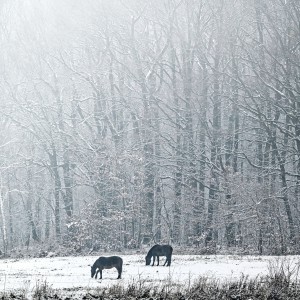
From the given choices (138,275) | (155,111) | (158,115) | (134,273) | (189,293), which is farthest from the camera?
(158,115)

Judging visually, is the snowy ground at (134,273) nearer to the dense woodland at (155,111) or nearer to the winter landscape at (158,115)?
the winter landscape at (158,115)

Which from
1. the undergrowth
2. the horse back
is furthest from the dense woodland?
the undergrowth

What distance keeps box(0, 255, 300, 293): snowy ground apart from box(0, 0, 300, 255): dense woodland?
8.72 meters

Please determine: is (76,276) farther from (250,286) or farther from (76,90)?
(76,90)

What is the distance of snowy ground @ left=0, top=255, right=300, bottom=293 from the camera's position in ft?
50.7

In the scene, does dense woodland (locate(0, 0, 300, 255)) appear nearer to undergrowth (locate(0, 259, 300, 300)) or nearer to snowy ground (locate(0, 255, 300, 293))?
snowy ground (locate(0, 255, 300, 293))

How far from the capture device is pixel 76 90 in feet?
128

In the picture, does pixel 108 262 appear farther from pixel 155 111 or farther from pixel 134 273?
pixel 155 111

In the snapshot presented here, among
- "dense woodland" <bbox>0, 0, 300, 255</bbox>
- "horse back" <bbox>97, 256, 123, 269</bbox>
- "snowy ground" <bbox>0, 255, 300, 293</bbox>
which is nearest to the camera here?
"snowy ground" <bbox>0, 255, 300, 293</bbox>

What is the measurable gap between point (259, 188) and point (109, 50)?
489 inches

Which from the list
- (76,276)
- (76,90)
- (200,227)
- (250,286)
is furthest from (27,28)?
(250,286)

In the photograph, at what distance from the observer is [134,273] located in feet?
60.1

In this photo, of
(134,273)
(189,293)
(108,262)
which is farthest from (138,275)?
(189,293)

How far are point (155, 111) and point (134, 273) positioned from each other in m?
19.5
